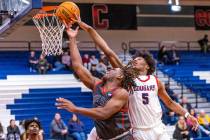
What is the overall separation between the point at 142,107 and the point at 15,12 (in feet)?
9.81

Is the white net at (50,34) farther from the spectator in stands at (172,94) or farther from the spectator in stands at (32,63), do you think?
the spectator in stands at (172,94)

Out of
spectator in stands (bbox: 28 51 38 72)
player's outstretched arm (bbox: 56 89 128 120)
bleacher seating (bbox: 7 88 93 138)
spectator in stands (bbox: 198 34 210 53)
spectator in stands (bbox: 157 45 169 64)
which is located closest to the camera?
player's outstretched arm (bbox: 56 89 128 120)

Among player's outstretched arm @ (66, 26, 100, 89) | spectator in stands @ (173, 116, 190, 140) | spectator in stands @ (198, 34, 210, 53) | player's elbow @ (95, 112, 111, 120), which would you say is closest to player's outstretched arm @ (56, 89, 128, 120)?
player's elbow @ (95, 112, 111, 120)

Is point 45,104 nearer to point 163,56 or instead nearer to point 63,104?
point 163,56

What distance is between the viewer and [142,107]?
5492 millimetres

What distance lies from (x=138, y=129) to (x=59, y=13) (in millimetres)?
1398

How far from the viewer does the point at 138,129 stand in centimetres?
552

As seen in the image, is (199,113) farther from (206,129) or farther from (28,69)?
(28,69)

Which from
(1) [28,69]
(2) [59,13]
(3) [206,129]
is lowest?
(3) [206,129]

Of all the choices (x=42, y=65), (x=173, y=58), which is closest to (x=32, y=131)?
(x=42, y=65)

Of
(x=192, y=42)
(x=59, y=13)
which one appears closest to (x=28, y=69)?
(x=192, y=42)

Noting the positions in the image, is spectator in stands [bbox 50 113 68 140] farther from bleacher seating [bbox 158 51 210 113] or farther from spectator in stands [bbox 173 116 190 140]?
bleacher seating [bbox 158 51 210 113]

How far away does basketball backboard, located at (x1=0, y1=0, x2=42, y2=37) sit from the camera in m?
6.96

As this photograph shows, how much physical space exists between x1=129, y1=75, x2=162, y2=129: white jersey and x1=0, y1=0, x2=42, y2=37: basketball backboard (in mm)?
2046
